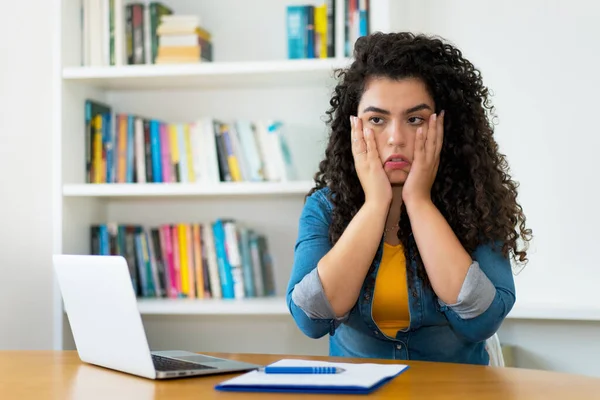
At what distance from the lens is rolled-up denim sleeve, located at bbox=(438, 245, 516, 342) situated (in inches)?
59.5

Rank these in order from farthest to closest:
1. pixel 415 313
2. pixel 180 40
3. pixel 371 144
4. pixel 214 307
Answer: pixel 180 40
pixel 214 307
pixel 371 144
pixel 415 313

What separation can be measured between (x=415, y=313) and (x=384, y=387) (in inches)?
19.8

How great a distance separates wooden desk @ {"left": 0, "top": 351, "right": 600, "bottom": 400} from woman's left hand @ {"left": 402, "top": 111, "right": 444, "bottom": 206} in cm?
45

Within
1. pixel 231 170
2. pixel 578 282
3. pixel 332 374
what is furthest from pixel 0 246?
pixel 578 282

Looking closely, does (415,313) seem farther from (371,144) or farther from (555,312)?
(555,312)

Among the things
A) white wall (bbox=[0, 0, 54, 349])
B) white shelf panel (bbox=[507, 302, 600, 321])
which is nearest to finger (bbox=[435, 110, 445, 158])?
white shelf panel (bbox=[507, 302, 600, 321])

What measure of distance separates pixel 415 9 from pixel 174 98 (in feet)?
3.03

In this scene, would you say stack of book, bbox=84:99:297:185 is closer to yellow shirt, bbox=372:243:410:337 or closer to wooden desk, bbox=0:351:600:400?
yellow shirt, bbox=372:243:410:337

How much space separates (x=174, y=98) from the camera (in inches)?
113

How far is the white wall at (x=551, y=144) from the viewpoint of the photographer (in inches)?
99.3

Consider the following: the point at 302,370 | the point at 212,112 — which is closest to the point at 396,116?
the point at 302,370

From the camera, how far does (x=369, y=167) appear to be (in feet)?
5.74

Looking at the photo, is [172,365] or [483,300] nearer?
[172,365]

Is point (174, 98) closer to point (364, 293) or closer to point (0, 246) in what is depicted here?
point (0, 246)
